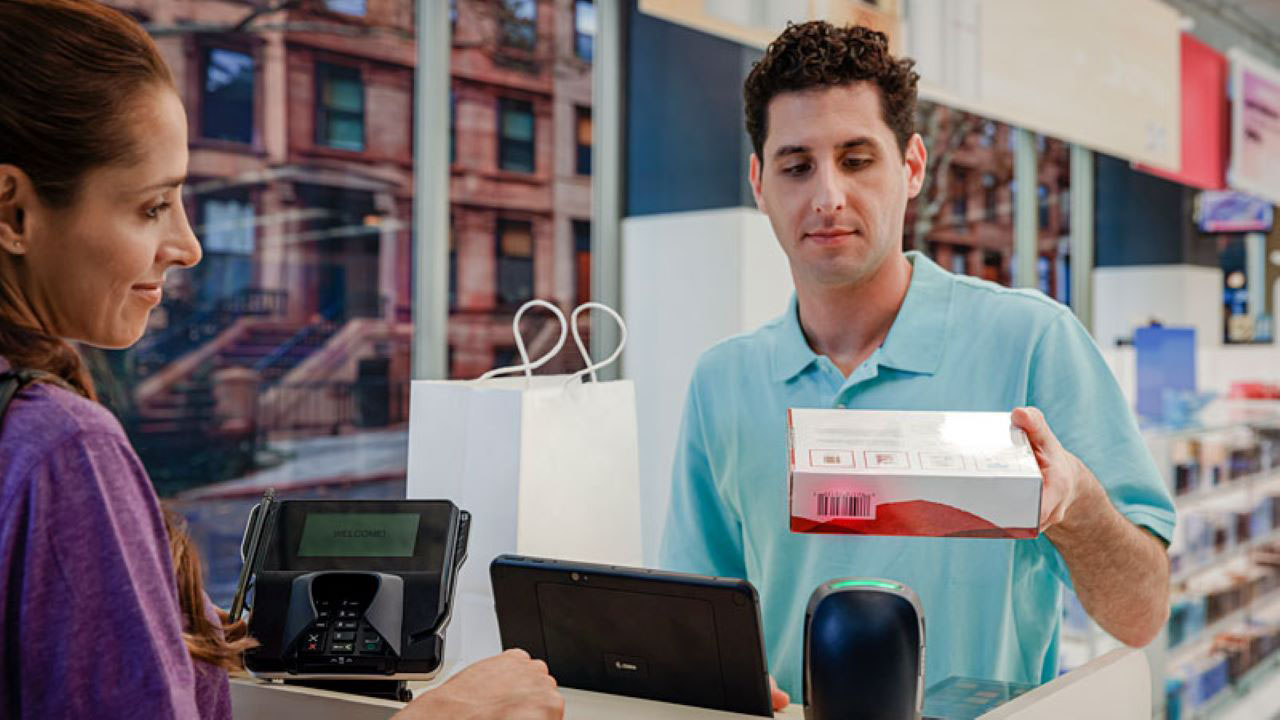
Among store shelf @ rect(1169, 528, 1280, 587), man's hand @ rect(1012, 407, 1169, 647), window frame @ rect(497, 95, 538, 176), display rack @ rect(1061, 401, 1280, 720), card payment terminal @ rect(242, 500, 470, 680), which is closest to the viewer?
card payment terminal @ rect(242, 500, 470, 680)

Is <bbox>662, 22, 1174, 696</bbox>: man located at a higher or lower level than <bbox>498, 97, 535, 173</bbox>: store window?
lower

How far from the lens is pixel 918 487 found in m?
1.07

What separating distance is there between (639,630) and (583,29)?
375 cm

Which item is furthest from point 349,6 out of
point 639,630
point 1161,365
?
point 639,630

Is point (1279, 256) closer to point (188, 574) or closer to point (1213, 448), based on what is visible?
point (1213, 448)

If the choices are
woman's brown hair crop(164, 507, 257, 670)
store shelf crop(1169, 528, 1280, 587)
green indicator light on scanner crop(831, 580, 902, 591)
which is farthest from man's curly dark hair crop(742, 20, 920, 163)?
store shelf crop(1169, 528, 1280, 587)

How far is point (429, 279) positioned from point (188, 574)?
2684 mm

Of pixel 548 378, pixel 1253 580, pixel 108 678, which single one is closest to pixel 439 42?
pixel 548 378

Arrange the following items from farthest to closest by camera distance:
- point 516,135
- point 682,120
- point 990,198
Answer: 1. point 990,198
2. point 516,135
3. point 682,120

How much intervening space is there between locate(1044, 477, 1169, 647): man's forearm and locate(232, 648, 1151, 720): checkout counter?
0.18 meters

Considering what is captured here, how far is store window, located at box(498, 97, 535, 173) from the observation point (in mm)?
4723

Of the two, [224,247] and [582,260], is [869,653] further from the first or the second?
[224,247]

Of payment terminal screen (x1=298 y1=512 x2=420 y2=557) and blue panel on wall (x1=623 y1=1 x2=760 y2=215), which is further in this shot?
blue panel on wall (x1=623 y1=1 x2=760 y2=215)

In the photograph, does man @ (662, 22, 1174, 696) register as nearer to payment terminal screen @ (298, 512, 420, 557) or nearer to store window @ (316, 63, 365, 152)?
payment terminal screen @ (298, 512, 420, 557)
